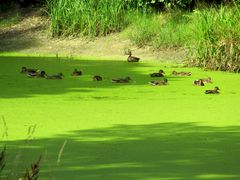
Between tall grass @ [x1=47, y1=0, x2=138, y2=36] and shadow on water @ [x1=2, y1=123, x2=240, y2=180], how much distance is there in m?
8.61

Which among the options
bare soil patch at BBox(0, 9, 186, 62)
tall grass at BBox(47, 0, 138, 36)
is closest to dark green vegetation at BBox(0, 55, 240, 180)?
bare soil patch at BBox(0, 9, 186, 62)

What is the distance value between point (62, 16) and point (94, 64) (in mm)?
3385

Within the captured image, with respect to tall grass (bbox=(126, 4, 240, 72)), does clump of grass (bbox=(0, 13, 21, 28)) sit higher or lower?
lower

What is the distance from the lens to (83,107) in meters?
8.85

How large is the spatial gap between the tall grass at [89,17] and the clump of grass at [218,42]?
3.52m

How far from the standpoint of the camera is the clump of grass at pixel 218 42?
483 inches

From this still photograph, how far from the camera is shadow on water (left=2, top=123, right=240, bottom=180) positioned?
5738mm

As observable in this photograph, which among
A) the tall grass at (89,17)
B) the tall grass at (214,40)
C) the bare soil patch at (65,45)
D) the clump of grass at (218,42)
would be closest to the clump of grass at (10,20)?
the bare soil patch at (65,45)

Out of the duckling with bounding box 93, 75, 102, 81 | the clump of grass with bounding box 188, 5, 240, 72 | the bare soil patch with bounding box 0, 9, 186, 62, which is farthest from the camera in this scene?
the bare soil patch with bounding box 0, 9, 186, 62

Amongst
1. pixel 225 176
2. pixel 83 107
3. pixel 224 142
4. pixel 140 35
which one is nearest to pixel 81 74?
pixel 83 107

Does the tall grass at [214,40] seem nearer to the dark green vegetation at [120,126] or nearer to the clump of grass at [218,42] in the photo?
the clump of grass at [218,42]

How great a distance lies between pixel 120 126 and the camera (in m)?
7.71

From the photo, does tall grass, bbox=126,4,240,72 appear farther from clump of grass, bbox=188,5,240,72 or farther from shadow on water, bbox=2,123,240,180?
shadow on water, bbox=2,123,240,180

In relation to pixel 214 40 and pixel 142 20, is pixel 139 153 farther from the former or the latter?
pixel 142 20
